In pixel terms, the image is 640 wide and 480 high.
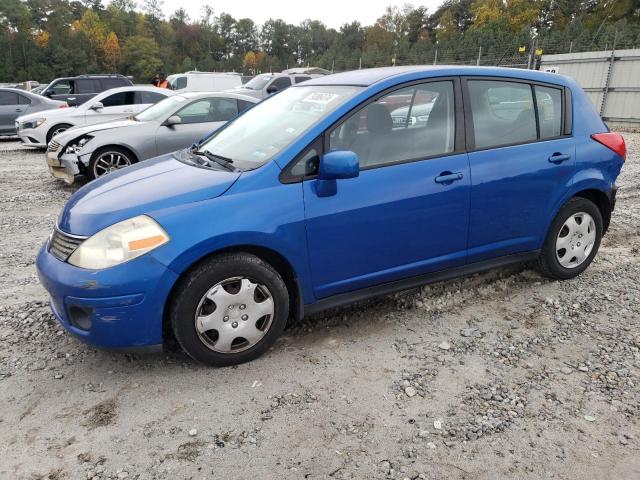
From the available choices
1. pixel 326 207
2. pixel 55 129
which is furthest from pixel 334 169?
pixel 55 129

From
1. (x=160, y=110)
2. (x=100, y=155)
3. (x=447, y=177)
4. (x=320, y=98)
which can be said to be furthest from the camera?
(x=160, y=110)

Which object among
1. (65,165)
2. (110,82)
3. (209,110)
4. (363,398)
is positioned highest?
(110,82)

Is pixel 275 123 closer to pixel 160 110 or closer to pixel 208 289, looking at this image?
pixel 208 289

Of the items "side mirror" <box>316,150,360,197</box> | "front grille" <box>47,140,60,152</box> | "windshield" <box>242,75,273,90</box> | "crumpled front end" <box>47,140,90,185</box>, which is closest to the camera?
"side mirror" <box>316,150,360,197</box>

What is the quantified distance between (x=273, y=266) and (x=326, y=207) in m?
0.48

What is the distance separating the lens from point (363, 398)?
279 cm

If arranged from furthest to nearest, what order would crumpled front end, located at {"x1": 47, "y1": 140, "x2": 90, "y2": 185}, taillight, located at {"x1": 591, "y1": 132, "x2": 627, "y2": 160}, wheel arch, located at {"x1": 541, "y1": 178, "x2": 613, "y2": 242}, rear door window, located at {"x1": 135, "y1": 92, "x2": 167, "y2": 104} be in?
rear door window, located at {"x1": 135, "y1": 92, "x2": 167, "y2": 104} → crumpled front end, located at {"x1": 47, "y1": 140, "x2": 90, "y2": 185} → taillight, located at {"x1": 591, "y1": 132, "x2": 627, "y2": 160} → wheel arch, located at {"x1": 541, "y1": 178, "x2": 613, "y2": 242}

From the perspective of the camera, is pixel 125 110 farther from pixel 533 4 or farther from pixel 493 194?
pixel 533 4

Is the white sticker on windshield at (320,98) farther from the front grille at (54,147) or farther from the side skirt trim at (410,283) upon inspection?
the front grille at (54,147)

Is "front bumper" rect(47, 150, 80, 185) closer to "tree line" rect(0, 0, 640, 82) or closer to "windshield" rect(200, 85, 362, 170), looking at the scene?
"windshield" rect(200, 85, 362, 170)

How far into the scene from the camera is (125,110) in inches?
444

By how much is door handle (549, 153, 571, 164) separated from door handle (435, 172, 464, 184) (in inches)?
35.7

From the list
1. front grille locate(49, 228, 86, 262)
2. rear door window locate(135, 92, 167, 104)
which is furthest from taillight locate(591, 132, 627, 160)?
rear door window locate(135, 92, 167, 104)

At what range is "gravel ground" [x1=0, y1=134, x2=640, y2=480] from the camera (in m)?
2.34
